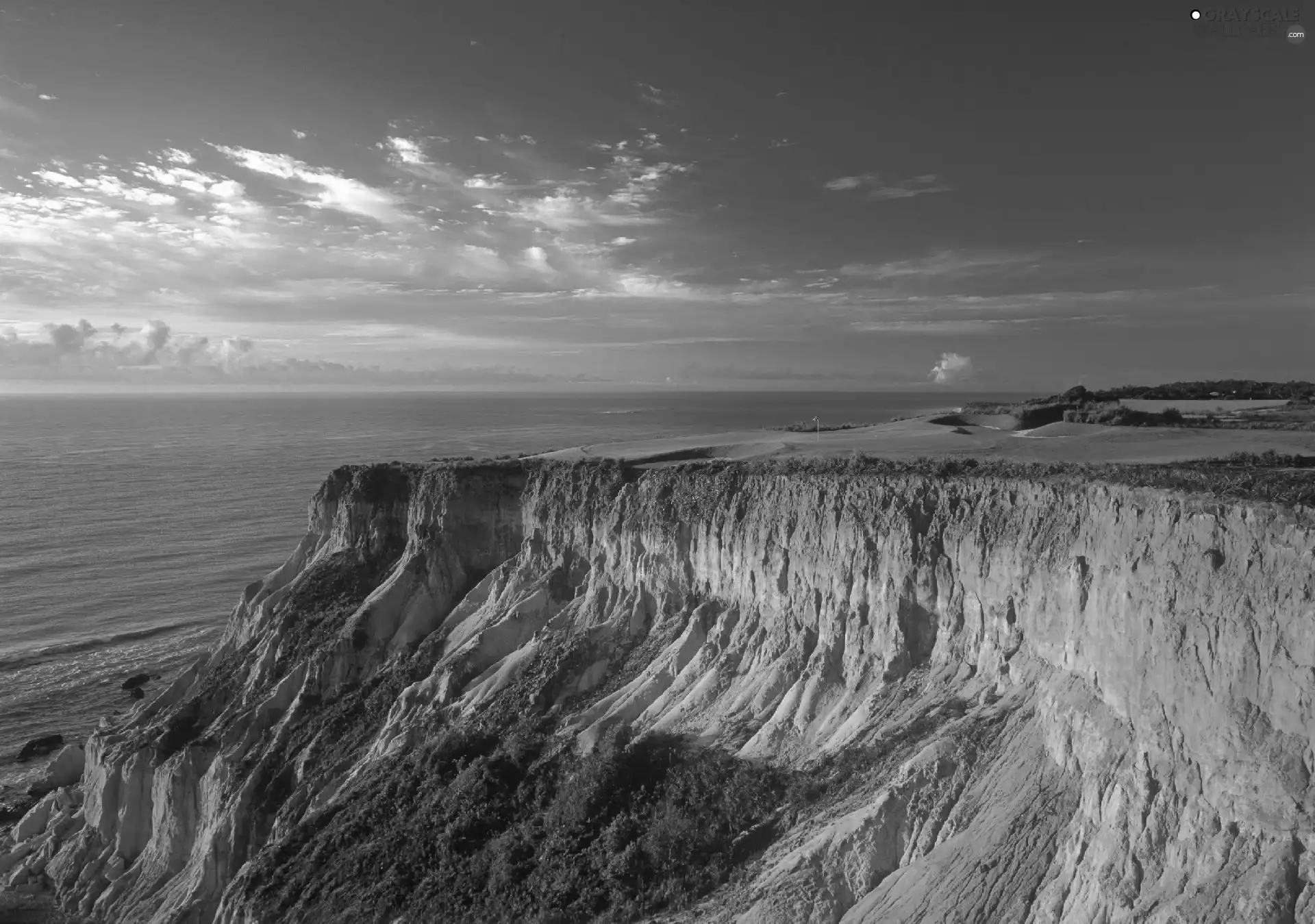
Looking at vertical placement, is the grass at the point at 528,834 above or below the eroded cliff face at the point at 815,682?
below

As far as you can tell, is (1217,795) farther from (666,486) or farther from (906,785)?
(666,486)

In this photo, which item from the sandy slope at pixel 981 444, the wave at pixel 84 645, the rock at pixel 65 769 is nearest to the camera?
the sandy slope at pixel 981 444

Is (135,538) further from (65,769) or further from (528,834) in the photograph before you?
(528,834)

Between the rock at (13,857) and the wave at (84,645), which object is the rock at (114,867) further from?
the wave at (84,645)

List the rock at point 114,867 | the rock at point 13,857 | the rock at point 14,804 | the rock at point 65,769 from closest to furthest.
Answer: the rock at point 114,867 < the rock at point 13,857 < the rock at point 14,804 < the rock at point 65,769

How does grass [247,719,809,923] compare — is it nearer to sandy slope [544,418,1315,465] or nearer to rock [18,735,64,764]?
sandy slope [544,418,1315,465]

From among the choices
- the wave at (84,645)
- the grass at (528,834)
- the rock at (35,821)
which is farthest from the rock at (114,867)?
the wave at (84,645)

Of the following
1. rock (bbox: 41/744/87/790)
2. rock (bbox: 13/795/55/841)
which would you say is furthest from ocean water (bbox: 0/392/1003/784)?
rock (bbox: 13/795/55/841)
